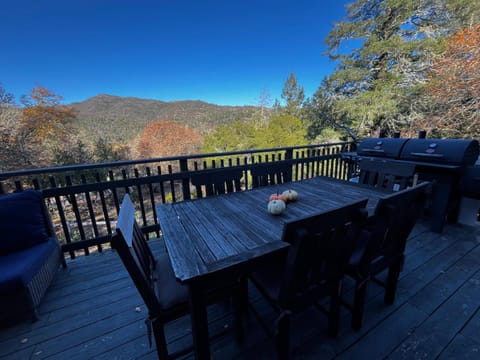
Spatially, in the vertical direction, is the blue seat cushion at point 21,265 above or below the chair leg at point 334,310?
above

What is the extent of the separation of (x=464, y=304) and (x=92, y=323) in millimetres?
2715

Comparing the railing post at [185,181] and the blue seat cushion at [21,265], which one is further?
the railing post at [185,181]

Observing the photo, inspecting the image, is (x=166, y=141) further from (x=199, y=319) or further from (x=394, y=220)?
(x=394, y=220)

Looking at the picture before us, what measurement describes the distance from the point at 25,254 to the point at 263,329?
1925 mm

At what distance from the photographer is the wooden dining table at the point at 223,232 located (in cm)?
88

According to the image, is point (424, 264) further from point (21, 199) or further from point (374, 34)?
point (374, 34)

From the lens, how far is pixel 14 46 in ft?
36.4

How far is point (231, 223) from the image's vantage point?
133 centimetres

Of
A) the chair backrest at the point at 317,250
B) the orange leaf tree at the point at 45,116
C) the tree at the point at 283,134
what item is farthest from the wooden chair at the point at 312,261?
the orange leaf tree at the point at 45,116

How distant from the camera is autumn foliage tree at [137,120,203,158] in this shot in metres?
14.4

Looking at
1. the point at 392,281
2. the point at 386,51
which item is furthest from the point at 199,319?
the point at 386,51

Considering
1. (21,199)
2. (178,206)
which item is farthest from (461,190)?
(21,199)

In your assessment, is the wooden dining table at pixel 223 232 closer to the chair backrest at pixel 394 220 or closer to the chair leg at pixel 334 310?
the chair backrest at pixel 394 220

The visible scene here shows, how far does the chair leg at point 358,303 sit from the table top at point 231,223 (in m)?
0.47
